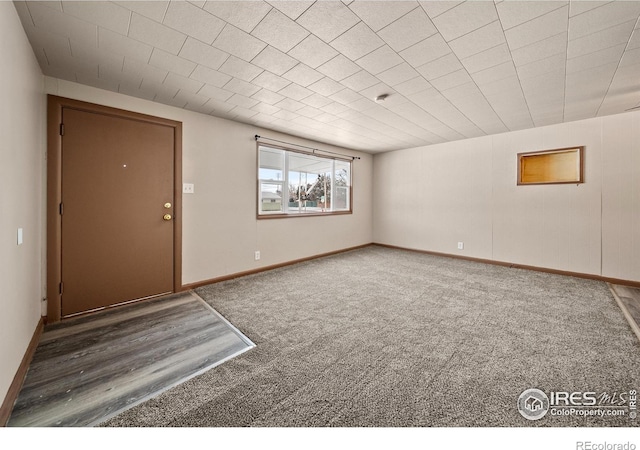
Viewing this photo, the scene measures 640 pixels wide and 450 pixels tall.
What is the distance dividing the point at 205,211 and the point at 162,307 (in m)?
1.39

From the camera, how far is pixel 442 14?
5.85 ft

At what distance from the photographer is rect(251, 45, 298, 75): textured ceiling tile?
2213 mm

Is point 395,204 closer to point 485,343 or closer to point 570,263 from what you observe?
point 570,263

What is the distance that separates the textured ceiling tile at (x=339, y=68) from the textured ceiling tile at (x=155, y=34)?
3.94 feet

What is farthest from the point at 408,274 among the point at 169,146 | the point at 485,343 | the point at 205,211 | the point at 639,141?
the point at 169,146

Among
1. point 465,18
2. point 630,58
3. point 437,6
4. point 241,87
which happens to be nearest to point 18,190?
point 241,87

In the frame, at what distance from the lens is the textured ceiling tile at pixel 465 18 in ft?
5.65

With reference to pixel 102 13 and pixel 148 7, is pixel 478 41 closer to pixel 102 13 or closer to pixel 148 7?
pixel 148 7

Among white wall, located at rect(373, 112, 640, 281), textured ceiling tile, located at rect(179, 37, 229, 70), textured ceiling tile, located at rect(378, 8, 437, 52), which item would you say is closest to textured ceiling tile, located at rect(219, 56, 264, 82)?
textured ceiling tile, located at rect(179, 37, 229, 70)

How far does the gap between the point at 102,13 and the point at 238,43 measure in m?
0.89

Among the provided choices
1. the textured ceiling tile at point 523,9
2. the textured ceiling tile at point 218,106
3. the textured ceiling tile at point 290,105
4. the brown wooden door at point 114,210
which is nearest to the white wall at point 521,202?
the textured ceiling tile at point 523,9

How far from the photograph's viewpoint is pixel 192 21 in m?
1.84

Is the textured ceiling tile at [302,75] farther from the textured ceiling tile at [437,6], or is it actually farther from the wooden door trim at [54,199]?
the wooden door trim at [54,199]

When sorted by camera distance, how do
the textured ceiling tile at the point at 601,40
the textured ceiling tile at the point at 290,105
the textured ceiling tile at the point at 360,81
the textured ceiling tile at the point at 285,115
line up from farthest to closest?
the textured ceiling tile at the point at 285,115
the textured ceiling tile at the point at 290,105
the textured ceiling tile at the point at 360,81
the textured ceiling tile at the point at 601,40
